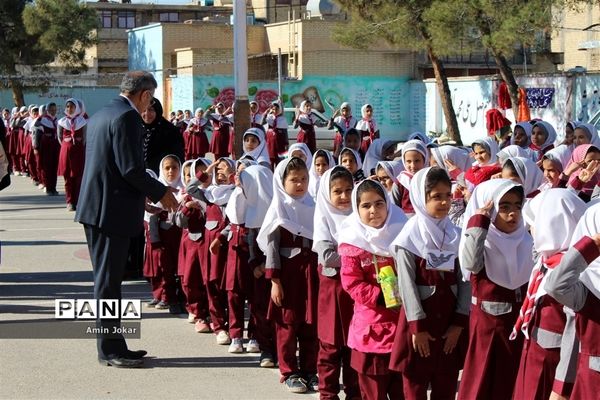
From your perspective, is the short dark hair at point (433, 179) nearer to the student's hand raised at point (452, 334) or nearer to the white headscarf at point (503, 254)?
the white headscarf at point (503, 254)

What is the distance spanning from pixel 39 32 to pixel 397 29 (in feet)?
61.8

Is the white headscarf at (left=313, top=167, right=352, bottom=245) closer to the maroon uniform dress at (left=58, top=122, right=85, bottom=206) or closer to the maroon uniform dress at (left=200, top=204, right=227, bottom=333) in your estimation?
the maroon uniform dress at (left=200, top=204, right=227, bottom=333)

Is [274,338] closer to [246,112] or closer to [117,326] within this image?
[117,326]

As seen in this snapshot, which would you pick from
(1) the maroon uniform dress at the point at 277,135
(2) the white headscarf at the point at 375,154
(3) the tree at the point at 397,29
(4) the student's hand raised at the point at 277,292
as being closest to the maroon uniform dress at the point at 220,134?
(1) the maroon uniform dress at the point at 277,135

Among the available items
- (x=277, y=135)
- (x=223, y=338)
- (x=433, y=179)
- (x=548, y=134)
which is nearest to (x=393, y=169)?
(x=223, y=338)

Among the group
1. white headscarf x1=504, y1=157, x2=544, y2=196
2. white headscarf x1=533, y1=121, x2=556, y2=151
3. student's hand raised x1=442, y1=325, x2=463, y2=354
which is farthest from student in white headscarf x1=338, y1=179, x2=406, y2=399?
white headscarf x1=533, y1=121, x2=556, y2=151

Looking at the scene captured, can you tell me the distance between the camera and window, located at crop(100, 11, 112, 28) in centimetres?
6856

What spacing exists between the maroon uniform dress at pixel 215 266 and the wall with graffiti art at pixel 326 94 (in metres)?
34.0

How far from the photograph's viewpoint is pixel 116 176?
800 centimetres

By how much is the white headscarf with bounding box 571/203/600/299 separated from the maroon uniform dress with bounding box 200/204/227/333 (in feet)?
14.2

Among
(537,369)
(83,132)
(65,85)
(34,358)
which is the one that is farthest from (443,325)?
(65,85)

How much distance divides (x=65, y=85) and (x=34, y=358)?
4148cm

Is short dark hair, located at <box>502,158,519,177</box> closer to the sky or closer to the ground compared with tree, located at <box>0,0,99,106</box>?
closer to the ground

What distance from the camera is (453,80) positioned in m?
39.2
